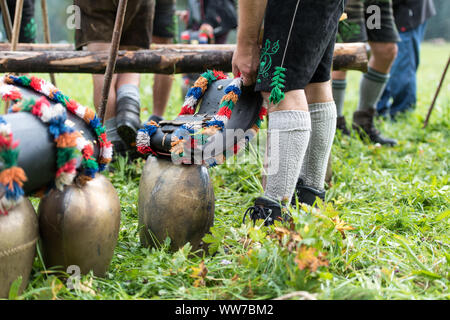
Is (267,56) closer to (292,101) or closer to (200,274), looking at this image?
(292,101)

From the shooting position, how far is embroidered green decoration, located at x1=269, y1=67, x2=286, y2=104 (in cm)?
150

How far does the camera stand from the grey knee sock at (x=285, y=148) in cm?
156

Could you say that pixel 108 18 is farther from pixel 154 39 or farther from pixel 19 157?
pixel 19 157

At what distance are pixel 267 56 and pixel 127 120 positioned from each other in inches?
44.7

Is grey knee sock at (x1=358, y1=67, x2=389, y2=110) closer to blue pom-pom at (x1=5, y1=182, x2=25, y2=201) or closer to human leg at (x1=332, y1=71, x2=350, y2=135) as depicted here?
human leg at (x1=332, y1=71, x2=350, y2=135)

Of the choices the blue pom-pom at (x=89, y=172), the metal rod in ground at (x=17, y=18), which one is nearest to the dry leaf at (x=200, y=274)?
the blue pom-pom at (x=89, y=172)

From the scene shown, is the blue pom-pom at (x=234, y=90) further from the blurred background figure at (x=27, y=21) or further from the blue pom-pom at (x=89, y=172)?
the blurred background figure at (x=27, y=21)

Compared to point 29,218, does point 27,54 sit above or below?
above

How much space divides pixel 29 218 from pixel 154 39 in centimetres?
236

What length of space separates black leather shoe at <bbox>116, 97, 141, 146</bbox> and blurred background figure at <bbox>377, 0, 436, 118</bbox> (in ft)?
8.55

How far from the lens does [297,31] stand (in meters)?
1.48

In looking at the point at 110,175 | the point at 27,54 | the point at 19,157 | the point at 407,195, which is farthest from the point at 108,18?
the point at 407,195

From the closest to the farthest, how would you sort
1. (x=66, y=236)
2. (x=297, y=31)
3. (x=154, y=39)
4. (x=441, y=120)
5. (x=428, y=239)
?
(x=66, y=236)
(x=297, y=31)
(x=428, y=239)
(x=154, y=39)
(x=441, y=120)

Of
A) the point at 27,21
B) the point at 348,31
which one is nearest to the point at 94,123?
the point at 348,31
